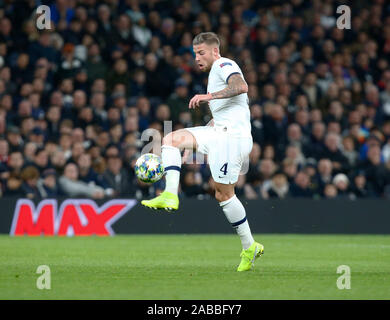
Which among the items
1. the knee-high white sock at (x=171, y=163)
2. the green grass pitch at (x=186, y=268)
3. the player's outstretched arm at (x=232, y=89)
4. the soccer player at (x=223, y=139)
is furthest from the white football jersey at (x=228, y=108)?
the green grass pitch at (x=186, y=268)

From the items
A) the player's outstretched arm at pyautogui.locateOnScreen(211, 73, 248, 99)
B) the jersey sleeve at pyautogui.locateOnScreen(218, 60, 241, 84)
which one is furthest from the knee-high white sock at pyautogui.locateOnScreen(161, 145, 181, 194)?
the jersey sleeve at pyautogui.locateOnScreen(218, 60, 241, 84)

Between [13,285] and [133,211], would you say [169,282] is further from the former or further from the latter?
[133,211]

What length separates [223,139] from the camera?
30.6ft

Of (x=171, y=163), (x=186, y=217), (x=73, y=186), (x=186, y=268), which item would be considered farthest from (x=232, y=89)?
(x=186, y=217)

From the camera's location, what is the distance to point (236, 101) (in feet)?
31.0

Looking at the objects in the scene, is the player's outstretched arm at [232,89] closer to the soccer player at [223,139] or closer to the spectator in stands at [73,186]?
the soccer player at [223,139]

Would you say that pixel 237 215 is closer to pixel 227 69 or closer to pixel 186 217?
pixel 227 69

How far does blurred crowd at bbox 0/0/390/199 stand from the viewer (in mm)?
15992

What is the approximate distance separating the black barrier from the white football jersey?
6473 millimetres

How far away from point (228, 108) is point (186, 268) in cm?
173

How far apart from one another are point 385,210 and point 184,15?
598 cm

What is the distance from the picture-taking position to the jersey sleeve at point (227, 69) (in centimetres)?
917

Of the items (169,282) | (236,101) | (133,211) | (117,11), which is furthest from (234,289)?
(117,11)

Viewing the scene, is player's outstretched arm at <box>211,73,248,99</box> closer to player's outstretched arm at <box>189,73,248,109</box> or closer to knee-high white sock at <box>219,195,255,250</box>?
player's outstretched arm at <box>189,73,248,109</box>
